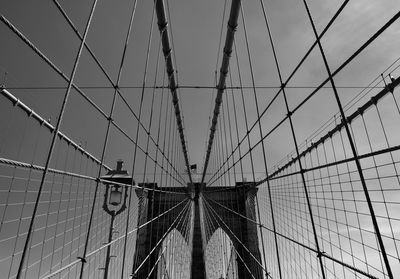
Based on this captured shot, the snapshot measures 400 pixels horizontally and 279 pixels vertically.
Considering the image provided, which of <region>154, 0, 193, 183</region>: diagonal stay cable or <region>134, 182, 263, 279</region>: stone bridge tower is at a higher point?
<region>154, 0, 193, 183</region>: diagonal stay cable

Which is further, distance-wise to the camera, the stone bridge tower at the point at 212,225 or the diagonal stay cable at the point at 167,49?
the stone bridge tower at the point at 212,225

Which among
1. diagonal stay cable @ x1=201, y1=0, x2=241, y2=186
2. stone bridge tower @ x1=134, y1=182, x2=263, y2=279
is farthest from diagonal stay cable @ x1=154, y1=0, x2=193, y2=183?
stone bridge tower @ x1=134, y1=182, x2=263, y2=279

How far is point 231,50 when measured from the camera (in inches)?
233

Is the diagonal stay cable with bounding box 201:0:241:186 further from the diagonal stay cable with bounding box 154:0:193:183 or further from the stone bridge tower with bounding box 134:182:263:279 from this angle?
the stone bridge tower with bounding box 134:182:263:279

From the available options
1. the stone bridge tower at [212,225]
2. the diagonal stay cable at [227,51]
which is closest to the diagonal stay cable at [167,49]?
the diagonal stay cable at [227,51]

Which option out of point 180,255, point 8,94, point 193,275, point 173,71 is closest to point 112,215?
point 8,94

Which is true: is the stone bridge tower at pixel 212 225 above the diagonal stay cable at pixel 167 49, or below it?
below

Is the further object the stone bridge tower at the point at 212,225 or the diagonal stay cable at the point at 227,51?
the stone bridge tower at the point at 212,225

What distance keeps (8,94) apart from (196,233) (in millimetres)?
14200

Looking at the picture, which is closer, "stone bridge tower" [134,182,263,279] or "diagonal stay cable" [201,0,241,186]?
"diagonal stay cable" [201,0,241,186]

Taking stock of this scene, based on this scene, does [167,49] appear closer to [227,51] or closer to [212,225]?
[227,51]

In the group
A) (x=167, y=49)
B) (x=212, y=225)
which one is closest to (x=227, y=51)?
(x=167, y=49)

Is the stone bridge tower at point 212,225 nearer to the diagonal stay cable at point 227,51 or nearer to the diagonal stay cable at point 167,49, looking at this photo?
the diagonal stay cable at point 227,51

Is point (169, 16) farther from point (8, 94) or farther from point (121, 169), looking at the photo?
point (8, 94)
